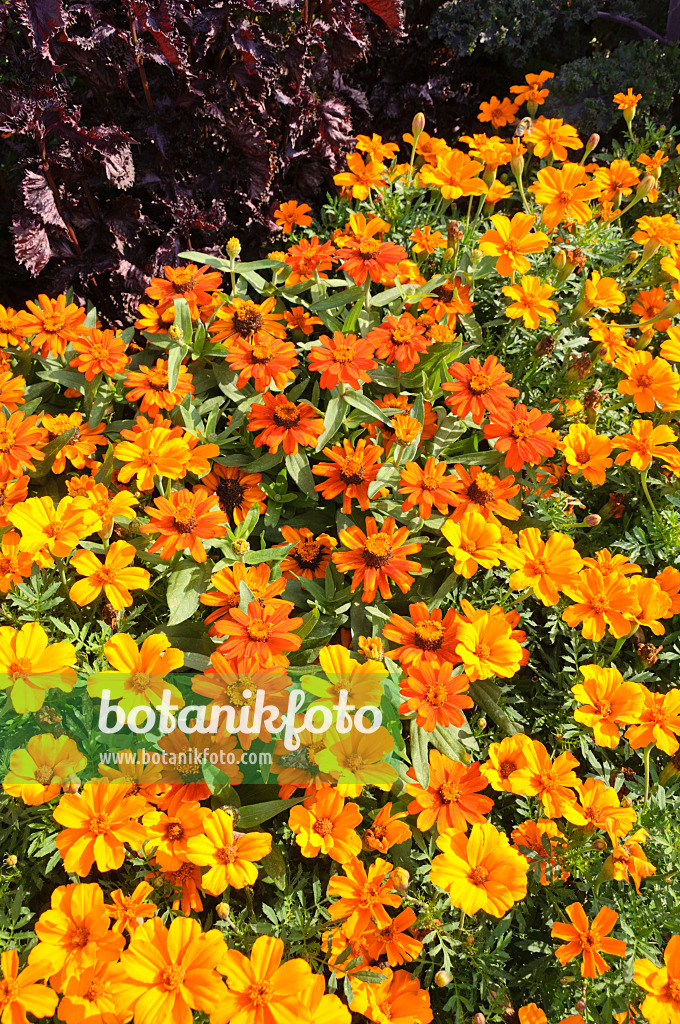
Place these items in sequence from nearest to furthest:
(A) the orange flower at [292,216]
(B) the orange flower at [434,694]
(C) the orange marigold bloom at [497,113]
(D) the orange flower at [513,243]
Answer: (B) the orange flower at [434,694], (D) the orange flower at [513,243], (A) the orange flower at [292,216], (C) the orange marigold bloom at [497,113]

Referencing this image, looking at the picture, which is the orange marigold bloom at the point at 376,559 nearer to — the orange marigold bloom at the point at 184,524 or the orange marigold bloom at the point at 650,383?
the orange marigold bloom at the point at 184,524

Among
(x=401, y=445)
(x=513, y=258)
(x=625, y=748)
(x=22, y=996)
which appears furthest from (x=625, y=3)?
(x=22, y=996)

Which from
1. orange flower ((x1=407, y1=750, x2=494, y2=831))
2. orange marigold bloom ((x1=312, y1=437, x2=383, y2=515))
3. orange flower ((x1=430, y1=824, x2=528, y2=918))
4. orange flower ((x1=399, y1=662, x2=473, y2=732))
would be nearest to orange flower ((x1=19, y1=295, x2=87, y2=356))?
orange marigold bloom ((x1=312, y1=437, x2=383, y2=515))

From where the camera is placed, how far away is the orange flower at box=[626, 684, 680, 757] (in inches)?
46.4

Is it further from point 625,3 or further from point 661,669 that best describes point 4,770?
point 625,3

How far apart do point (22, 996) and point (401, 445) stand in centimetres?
113

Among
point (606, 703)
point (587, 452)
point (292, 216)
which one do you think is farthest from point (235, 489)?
point (292, 216)

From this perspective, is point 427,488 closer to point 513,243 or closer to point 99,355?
point 513,243

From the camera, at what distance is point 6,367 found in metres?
1.72

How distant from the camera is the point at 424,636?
121 cm

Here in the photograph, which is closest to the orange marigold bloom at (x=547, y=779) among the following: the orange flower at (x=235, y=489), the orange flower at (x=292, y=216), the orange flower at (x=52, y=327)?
the orange flower at (x=235, y=489)

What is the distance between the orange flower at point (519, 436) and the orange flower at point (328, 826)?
70 cm

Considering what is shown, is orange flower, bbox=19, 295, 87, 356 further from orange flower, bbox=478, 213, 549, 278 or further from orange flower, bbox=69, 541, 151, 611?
orange flower, bbox=478, 213, 549, 278

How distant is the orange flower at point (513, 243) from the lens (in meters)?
1.60
